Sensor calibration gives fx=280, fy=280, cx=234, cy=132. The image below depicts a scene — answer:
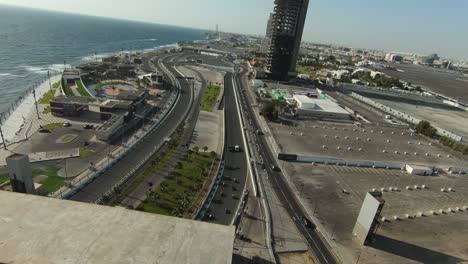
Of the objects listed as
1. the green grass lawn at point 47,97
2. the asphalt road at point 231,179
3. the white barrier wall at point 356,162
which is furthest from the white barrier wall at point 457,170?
the green grass lawn at point 47,97

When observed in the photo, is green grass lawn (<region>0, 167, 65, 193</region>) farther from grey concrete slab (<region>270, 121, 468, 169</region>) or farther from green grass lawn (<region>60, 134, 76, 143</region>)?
grey concrete slab (<region>270, 121, 468, 169</region>)

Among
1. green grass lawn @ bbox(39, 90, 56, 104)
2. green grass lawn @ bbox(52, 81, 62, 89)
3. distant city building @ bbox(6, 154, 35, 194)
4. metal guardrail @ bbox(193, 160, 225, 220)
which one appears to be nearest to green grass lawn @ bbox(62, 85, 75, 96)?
green grass lawn @ bbox(39, 90, 56, 104)

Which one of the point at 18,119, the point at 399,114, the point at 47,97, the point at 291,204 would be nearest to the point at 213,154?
the point at 291,204

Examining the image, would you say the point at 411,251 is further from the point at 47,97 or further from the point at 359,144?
the point at 47,97

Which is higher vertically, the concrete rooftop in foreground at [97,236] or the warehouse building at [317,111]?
the concrete rooftop in foreground at [97,236]

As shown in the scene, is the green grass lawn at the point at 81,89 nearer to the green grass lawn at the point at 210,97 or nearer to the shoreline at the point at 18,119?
the shoreline at the point at 18,119

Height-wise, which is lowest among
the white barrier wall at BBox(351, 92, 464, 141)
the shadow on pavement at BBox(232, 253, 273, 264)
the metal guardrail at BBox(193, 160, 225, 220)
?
the metal guardrail at BBox(193, 160, 225, 220)
